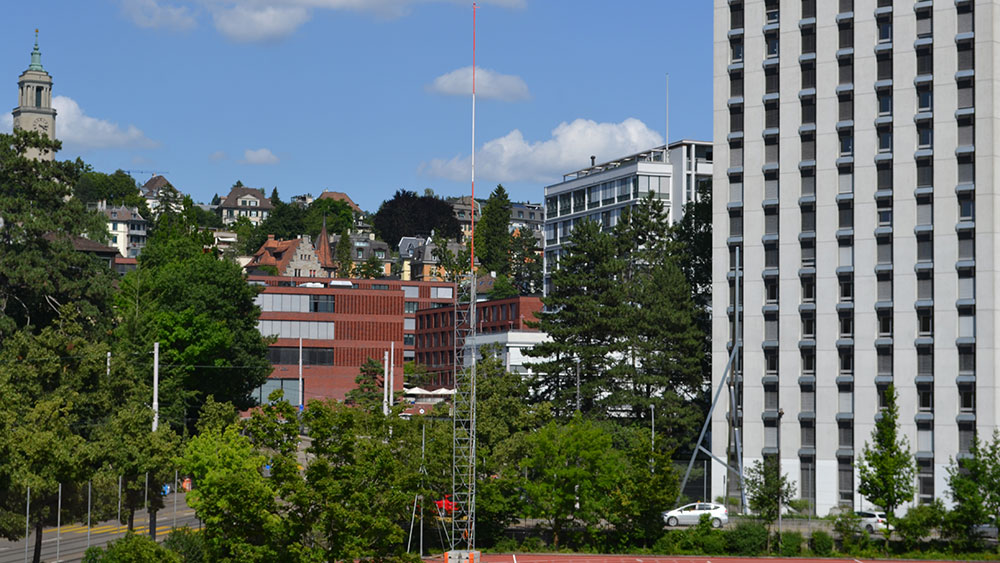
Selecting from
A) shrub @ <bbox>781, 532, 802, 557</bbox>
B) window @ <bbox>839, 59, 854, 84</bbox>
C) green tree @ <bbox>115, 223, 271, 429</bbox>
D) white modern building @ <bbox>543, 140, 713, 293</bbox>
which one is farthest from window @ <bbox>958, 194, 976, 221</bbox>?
white modern building @ <bbox>543, 140, 713, 293</bbox>

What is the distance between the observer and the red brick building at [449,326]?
16450 cm

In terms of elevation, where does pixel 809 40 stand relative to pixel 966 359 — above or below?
above

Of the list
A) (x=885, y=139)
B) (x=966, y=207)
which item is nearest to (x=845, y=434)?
(x=966, y=207)

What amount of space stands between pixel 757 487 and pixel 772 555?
4377 mm

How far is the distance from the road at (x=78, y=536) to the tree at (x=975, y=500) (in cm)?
4356

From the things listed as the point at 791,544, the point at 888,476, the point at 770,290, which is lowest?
the point at 791,544

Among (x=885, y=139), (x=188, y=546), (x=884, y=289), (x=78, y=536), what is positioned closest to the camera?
(x=188, y=546)

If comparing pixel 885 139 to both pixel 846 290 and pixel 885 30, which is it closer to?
pixel 885 30

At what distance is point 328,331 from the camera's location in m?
162

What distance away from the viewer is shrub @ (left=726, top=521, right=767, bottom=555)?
76.8 metres

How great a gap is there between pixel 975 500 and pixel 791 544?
10743mm

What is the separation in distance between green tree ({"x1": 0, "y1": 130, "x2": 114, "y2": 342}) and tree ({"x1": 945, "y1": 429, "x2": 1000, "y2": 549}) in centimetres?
6491

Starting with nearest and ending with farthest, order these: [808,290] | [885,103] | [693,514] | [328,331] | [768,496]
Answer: [768,496], [693,514], [885,103], [808,290], [328,331]

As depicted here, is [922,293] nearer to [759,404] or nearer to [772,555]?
[759,404]
